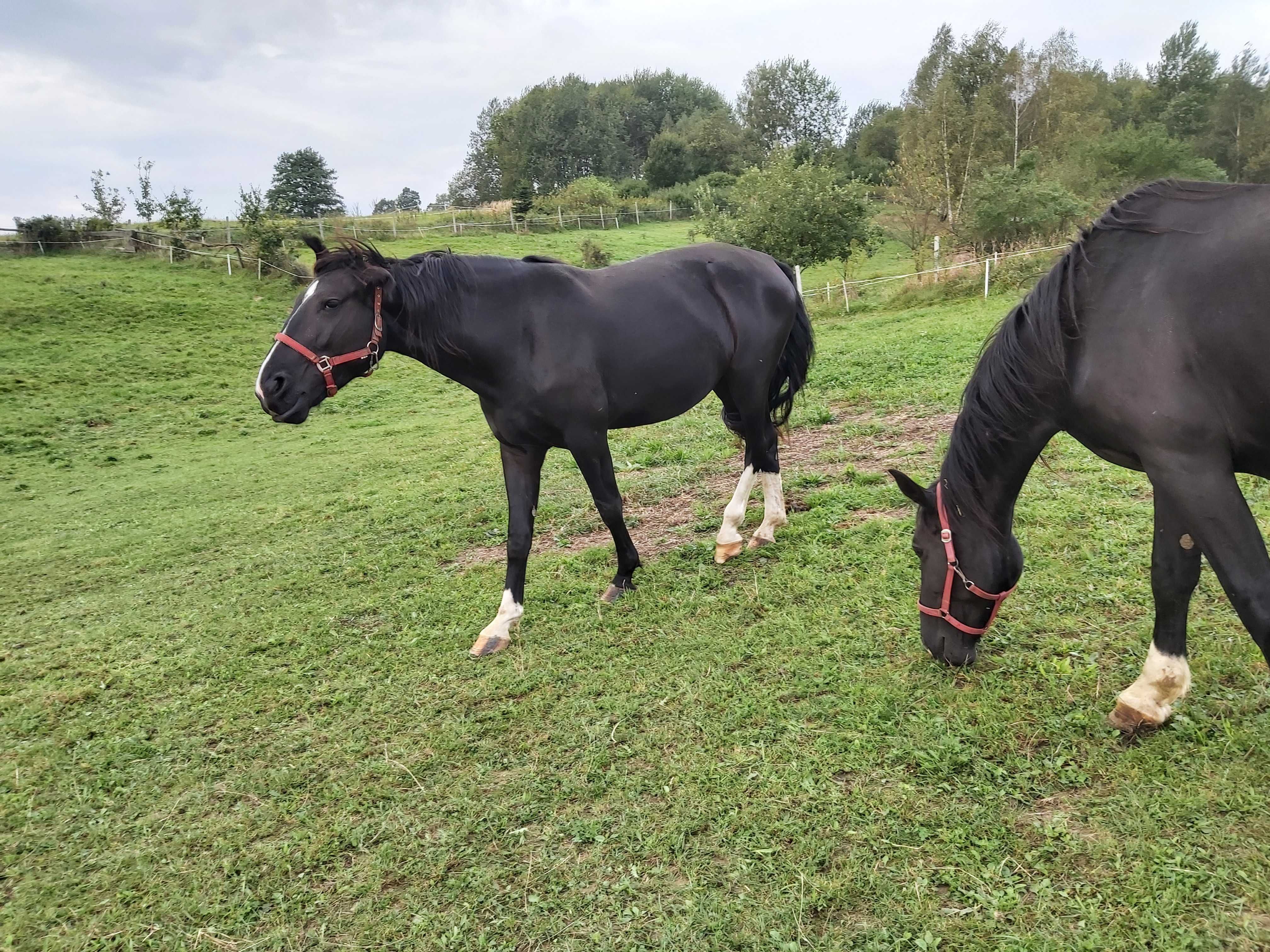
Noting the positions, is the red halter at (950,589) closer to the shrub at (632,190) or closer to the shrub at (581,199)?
the shrub at (581,199)

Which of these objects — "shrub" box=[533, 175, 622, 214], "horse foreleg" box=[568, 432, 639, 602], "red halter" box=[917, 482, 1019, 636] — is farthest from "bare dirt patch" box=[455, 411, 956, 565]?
"shrub" box=[533, 175, 622, 214]

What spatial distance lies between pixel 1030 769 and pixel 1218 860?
0.56 metres

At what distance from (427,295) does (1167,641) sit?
13.0 ft

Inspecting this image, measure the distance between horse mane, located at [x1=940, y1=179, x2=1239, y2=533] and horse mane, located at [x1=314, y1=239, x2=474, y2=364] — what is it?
2777 millimetres

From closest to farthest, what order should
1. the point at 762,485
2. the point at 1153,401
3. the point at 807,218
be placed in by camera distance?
the point at 1153,401 < the point at 762,485 < the point at 807,218

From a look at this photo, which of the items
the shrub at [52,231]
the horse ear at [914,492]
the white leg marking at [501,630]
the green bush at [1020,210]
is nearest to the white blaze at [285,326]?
the white leg marking at [501,630]

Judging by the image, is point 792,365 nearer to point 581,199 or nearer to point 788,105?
point 581,199

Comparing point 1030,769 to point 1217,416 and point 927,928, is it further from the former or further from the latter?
point 1217,416

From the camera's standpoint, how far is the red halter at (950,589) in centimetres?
289

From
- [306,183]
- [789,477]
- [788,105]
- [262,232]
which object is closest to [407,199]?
[306,183]

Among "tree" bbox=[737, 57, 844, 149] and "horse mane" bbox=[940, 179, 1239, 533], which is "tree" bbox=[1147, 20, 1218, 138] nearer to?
"tree" bbox=[737, 57, 844, 149]

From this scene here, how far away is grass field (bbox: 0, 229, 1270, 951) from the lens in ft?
6.98

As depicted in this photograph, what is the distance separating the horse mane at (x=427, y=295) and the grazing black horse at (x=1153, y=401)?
8.85ft

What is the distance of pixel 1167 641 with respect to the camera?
263 centimetres
